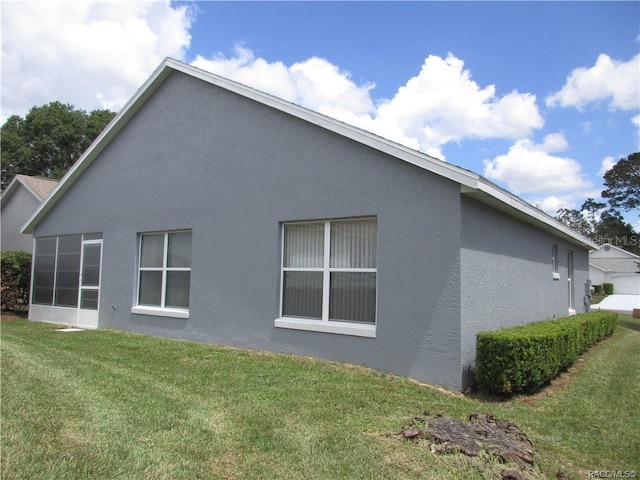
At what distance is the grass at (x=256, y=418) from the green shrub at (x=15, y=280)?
346 inches

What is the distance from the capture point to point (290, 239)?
9.20 m

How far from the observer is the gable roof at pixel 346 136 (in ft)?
23.5

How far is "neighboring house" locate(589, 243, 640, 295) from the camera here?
4969 cm

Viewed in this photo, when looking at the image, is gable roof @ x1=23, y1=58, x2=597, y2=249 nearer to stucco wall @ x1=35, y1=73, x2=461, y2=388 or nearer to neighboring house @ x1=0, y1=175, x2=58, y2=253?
stucco wall @ x1=35, y1=73, x2=461, y2=388

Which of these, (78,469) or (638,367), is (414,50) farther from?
(78,469)

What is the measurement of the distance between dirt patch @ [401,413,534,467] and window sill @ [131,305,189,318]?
7.03 metres

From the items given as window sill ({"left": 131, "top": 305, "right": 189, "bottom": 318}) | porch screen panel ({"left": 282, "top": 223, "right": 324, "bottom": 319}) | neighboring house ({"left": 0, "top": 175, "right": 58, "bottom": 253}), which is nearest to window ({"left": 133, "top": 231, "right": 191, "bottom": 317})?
window sill ({"left": 131, "top": 305, "right": 189, "bottom": 318})

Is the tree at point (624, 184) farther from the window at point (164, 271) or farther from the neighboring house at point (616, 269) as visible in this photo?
the window at point (164, 271)

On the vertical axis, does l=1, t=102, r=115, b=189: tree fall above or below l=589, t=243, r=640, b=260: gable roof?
above

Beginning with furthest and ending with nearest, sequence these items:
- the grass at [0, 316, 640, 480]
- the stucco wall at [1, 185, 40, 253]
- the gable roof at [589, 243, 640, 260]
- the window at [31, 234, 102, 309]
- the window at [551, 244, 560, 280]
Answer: the gable roof at [589, 243, 640, 260]
the stucco wall at [1, 185, 40, 253]
the window at [31, 234, 102, 309]
the window at [551, 244, 560, 280]
the grass at [0, 316, 640, 480]

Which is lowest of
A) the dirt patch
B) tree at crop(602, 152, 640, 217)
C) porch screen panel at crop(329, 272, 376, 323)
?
the dirt patch

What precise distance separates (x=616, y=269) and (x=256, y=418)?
195ft

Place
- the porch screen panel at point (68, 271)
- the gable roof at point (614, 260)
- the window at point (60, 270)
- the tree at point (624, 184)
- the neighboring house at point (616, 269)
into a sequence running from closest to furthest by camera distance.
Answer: the window at point (60, 270), the porch screen panel at point (68, 271), the tree at point (624, 184), the neighboring house at point (616, 269), the gable roof at point (614, 260)

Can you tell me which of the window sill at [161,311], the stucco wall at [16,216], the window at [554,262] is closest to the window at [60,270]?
→ the window sill at [161,311]
